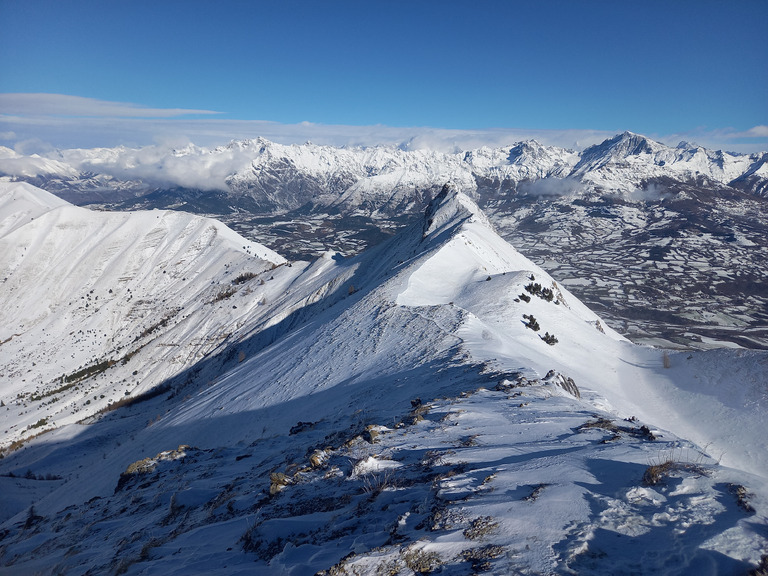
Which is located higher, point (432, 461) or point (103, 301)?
point (432, 461)

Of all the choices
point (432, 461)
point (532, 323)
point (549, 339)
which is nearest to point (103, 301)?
point (532, 323)

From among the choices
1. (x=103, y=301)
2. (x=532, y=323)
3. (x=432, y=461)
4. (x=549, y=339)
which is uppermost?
(x=432, y=461)

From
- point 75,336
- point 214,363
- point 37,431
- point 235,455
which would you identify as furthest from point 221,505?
point 75,336

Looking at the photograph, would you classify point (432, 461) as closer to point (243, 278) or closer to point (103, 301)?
point (243, 278)

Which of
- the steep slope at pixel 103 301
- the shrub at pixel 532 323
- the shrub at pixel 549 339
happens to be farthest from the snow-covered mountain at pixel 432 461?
the steep slope at pixel 103 301

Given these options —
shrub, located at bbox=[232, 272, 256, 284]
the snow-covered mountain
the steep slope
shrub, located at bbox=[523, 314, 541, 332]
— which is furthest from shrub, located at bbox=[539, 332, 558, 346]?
shrub, located at bbox=[232, 272, 256, 284]

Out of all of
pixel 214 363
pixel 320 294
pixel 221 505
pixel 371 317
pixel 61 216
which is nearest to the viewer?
pixel 221 505

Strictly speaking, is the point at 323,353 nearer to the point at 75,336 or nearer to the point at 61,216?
the point at 75,336

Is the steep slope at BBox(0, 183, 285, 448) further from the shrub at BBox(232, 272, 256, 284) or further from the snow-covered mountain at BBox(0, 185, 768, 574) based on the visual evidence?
the snow-covered mountain at BBox(0, 185, 768, 574)

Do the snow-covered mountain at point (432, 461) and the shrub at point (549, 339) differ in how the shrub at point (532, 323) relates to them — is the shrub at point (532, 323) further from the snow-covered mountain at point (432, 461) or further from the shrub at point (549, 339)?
the shrub at point (549, 339)
